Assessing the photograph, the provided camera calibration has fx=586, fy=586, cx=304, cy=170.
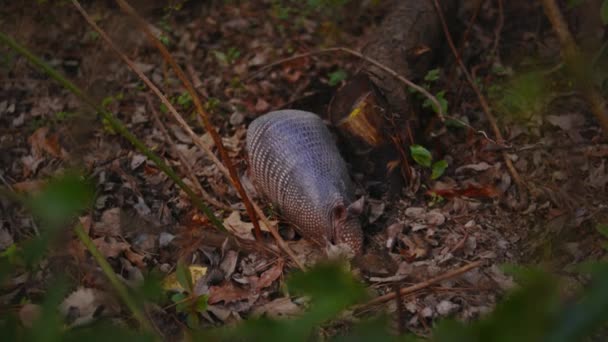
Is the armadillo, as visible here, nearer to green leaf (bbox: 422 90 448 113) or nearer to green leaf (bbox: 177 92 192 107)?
green leaf (bbox: 422 90 448 113)

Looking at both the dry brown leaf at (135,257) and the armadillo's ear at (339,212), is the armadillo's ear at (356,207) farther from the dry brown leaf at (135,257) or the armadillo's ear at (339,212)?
the dry brown leaf at (135,257)

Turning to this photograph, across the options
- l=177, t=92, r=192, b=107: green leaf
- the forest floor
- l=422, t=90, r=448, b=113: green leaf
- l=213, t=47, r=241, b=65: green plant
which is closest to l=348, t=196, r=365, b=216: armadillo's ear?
A: the forest floor

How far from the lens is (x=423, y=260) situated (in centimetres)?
334

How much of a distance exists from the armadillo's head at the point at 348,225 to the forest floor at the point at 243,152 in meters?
0.12

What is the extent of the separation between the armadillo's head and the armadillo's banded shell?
59mm

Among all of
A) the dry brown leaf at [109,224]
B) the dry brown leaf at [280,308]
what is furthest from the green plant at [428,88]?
the dry brown leaf at [109,224]

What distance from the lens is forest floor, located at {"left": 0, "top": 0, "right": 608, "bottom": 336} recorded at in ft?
9.78

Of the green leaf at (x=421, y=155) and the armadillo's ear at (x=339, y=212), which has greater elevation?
the green leaf at (x=421, y=155)

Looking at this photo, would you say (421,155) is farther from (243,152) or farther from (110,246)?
(110,246)

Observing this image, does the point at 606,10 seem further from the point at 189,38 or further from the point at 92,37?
the point at 92,37

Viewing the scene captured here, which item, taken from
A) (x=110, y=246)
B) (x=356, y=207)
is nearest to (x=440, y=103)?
(x=356, y=207)

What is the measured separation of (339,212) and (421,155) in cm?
68

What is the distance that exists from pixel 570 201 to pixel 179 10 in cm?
404

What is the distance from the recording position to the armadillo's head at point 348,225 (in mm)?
3414
